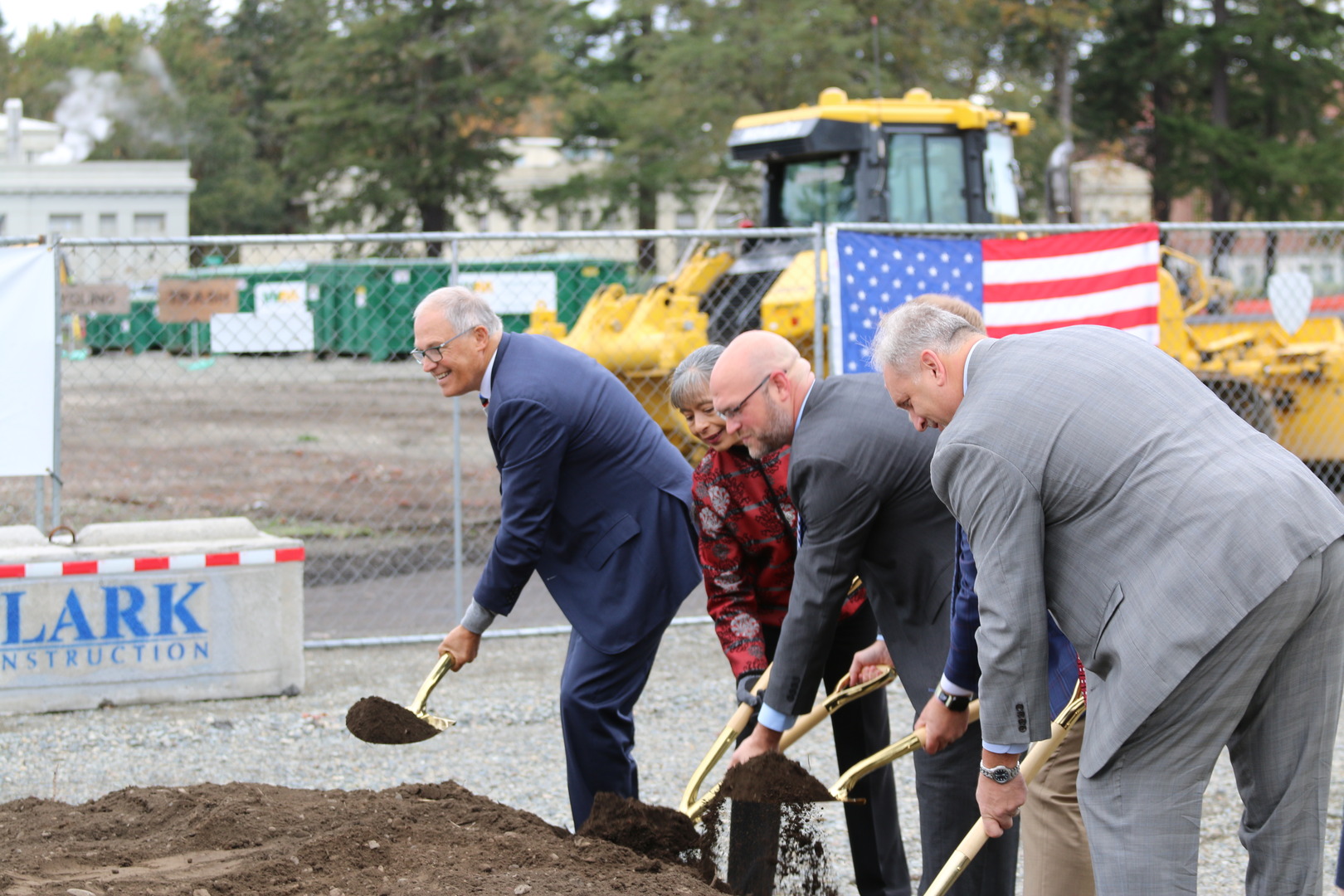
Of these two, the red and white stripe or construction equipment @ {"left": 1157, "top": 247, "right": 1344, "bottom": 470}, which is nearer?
the red and white stripe

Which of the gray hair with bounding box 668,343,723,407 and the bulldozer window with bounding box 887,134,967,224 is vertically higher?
the bulldozer window with bounding box 887,134,967,224

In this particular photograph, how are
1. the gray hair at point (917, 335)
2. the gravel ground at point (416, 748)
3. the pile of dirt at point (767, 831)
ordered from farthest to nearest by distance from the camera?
the gravel ground at point (416, 748)
the pile of dirt at point (767, 831)
the gray hair at point (917, 335)

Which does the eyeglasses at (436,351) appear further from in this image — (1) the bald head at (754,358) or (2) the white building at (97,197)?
(2) the white building at (97,197)

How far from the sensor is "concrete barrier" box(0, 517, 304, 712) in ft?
18.7

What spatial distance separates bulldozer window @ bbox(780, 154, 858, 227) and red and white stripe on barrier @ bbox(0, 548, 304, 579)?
6.75 m

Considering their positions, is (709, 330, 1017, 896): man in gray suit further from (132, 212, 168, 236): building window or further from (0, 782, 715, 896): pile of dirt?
(132, 212, 168, 236): building window

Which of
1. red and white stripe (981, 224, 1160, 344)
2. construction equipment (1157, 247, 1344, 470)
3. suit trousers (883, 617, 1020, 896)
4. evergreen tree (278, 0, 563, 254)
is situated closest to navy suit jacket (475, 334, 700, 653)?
suit trousers (883, 617, 1020, 896)

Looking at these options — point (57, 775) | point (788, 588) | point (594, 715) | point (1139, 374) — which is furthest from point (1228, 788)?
point (57, 775)

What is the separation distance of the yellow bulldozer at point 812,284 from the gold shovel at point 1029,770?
6226 millimetres

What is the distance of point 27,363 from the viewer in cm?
607

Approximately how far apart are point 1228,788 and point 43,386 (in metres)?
5.33

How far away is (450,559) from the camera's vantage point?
940cm

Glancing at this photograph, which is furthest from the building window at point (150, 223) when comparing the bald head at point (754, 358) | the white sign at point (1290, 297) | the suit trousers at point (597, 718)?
the bald head at point (754, 358)

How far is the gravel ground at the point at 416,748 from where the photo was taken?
187 inches
